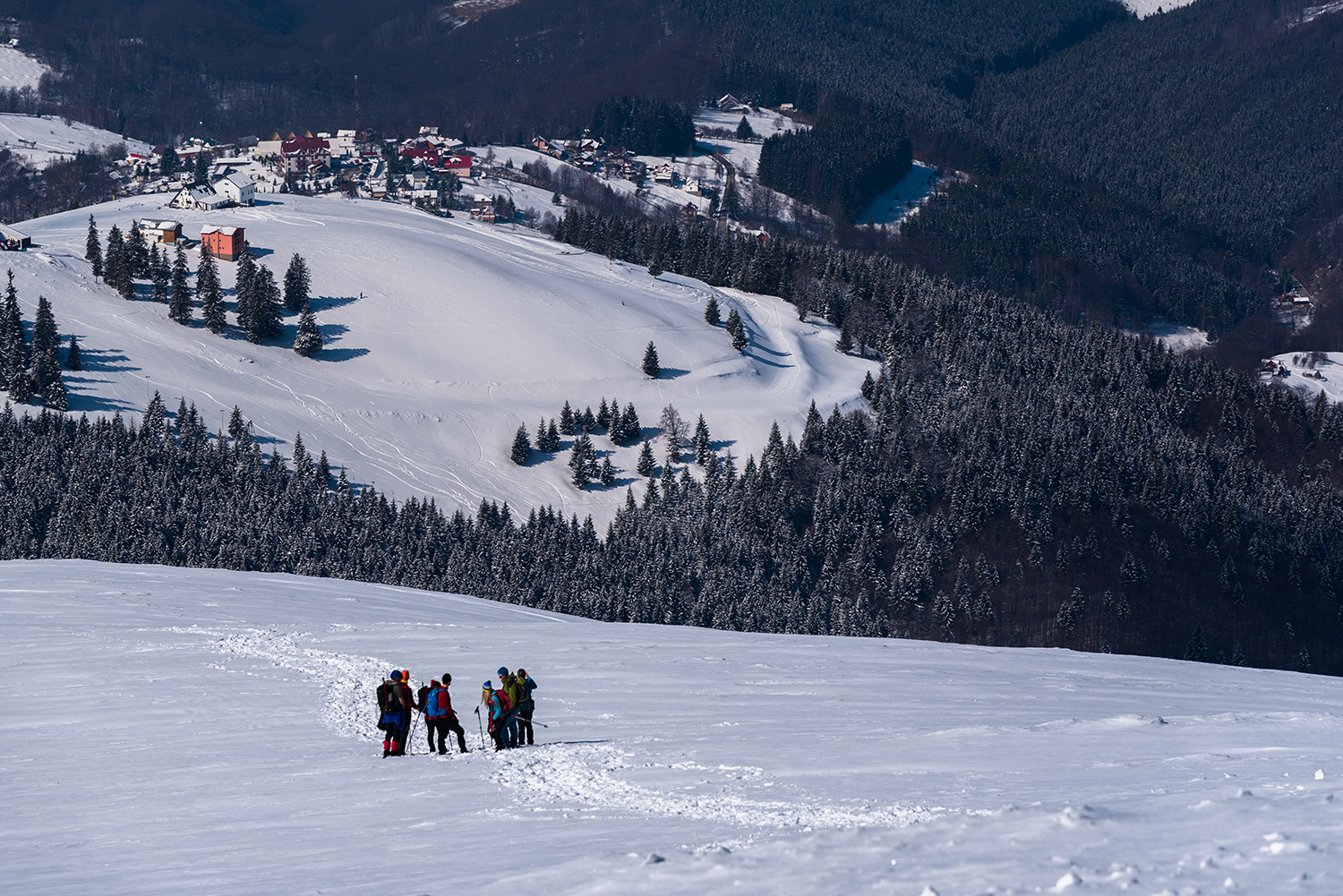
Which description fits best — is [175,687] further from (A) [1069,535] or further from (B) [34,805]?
(A) [1069,535]

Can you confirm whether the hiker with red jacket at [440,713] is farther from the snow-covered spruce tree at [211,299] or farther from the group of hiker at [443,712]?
the snow-covered spruce tree at [211,299]

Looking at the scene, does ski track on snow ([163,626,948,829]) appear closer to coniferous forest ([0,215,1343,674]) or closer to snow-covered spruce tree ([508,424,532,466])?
coniferous forest ([0,215,1343,674])

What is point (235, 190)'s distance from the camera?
5113 inches

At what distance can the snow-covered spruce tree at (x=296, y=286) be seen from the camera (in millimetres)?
104438

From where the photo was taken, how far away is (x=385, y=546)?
68562mm

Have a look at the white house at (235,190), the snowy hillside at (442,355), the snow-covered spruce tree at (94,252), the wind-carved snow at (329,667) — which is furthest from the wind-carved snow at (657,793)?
the white house at (235,190)

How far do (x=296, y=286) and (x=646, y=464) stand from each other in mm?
35326

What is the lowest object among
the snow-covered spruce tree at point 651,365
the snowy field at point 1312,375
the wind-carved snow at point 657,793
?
the wind-carved snow at point 657,793

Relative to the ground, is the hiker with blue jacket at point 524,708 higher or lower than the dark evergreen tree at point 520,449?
lower

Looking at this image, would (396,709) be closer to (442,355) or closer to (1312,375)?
(442,355)

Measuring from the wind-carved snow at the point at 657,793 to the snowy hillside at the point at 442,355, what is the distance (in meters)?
61.8

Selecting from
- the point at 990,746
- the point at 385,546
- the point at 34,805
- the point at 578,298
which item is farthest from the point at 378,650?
the point at 578,298

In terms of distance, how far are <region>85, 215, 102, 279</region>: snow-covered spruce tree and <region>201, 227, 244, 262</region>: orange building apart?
8354 mm

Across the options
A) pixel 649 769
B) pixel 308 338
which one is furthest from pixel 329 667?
pixel 308 338
